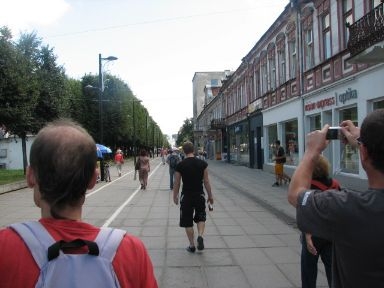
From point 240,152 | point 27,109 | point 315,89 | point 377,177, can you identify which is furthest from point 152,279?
point 240,152

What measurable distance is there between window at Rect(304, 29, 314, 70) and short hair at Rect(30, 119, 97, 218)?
20450 millimetres

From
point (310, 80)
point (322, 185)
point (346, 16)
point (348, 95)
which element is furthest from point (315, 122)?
point (322, 185)

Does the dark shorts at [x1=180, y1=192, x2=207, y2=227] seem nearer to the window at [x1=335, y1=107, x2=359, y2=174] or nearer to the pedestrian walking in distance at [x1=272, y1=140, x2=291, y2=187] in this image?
the window at [x1=335, y1=107, x2=359, y2=174]

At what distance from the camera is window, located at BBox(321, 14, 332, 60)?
1917 cm

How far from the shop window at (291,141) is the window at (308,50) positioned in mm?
3410

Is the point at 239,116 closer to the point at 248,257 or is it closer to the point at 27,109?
the point at 27,109

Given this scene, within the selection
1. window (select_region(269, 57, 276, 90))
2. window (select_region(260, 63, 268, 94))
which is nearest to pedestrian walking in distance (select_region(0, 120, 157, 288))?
window (select_region(269, 57, 276, 90))

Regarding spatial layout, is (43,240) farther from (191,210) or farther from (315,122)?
(315,122)

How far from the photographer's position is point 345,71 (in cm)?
1733

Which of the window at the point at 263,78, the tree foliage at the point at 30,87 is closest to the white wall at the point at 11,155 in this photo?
the tree foliage at the point at 30,87

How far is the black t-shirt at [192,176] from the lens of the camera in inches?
320

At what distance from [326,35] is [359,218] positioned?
18408mm

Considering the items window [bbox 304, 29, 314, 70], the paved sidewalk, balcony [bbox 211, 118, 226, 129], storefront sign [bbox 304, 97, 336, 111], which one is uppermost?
window [bbox 304, 29, 314, 70]

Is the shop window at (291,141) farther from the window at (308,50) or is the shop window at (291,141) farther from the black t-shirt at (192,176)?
the black t-shirt at (192,176)
